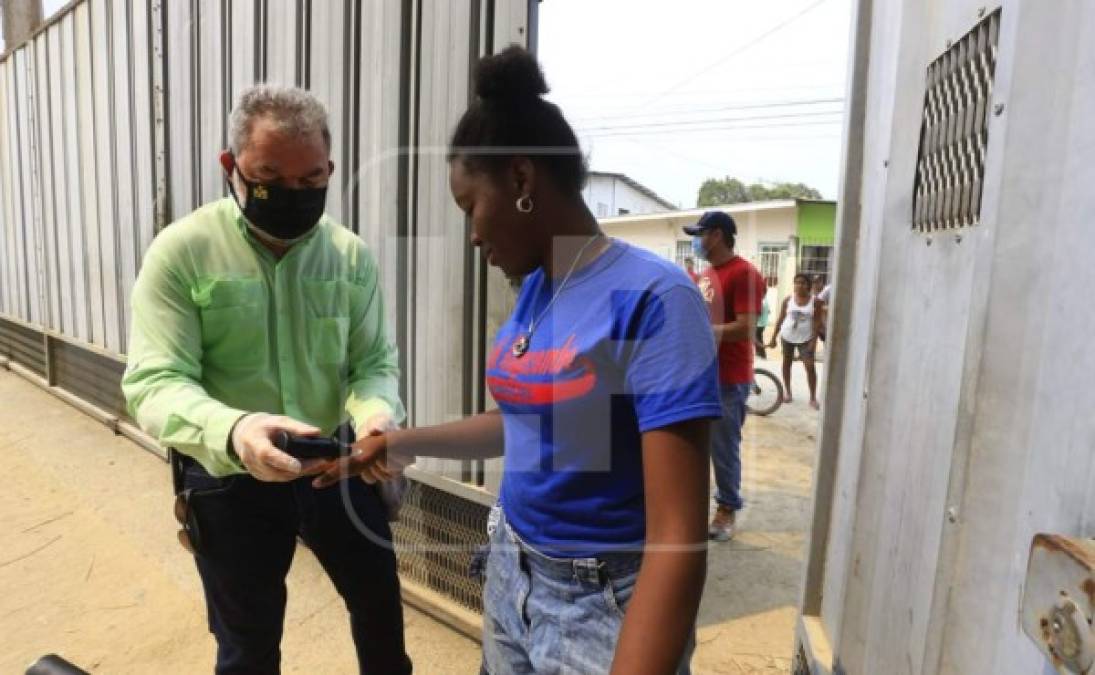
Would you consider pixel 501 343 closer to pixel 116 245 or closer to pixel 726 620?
pixel 726 620

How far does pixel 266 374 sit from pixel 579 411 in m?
1.21

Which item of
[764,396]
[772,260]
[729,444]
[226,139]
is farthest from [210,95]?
[772,260]

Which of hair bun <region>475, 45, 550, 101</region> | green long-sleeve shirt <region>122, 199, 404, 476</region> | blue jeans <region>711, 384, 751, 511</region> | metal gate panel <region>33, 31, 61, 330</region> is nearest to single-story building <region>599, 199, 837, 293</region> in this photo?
metal gate panel <region>33, 31, 61, 330</region>

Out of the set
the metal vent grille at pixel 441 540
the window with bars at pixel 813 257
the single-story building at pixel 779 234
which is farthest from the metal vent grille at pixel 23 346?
the window with bars at pixel 813 257

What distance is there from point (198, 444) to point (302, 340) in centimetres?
45

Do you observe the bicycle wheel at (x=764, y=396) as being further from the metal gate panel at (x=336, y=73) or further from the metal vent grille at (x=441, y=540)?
the metal gate panel at (x=336, y=73)

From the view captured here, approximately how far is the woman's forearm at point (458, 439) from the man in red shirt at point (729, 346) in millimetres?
2550

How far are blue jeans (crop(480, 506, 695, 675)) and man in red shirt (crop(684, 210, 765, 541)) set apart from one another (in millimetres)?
2733

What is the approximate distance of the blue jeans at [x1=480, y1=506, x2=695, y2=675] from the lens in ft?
4.10

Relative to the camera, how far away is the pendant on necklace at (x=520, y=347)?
4.44 ft

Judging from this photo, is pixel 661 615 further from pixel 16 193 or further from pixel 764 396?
pixel 16 193

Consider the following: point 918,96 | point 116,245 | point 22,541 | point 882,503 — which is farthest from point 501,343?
point 116,245

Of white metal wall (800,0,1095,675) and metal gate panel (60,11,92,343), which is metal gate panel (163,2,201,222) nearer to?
metal gate panel (60,11,92,343)

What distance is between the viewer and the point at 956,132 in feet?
4.00
